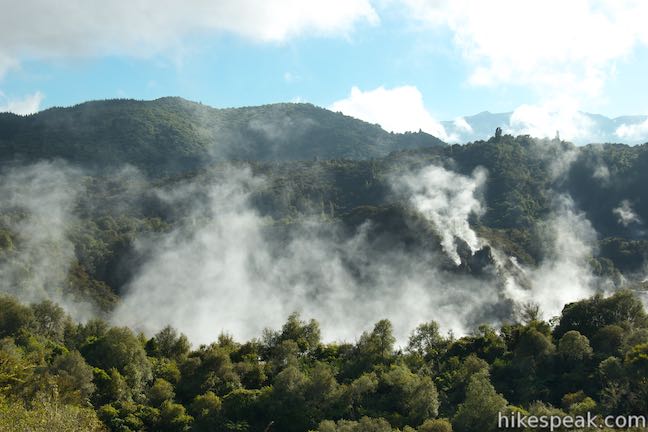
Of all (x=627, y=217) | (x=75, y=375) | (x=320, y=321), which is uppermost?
(x=627, y=217)

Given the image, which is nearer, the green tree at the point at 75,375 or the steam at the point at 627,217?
the green tree at the point at 75,375

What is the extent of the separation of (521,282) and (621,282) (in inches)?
1198

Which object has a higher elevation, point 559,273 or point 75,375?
Result: point 559,273

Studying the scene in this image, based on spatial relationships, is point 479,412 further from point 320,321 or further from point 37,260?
point 37,260

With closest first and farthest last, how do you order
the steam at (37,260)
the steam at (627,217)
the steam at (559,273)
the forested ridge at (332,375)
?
the forested ridge at (332,375) → the steam at (37,260) → the steam at (559,273) → the steam at (627,217)

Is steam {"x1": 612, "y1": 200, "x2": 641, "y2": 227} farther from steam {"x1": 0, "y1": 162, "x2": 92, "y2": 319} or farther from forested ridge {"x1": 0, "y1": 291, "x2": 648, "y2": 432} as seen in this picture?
steam {"x1": 0, "y1": 162, "x2": 92, "y2": 319}

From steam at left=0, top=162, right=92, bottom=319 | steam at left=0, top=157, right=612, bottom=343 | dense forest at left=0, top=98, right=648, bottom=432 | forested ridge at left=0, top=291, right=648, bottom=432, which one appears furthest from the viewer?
steam at left=0, top=157, right=612, bottom=343

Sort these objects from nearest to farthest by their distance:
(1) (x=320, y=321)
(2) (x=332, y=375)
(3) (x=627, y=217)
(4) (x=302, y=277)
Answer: (2) (x=332, y=375) < (1) (x=320, y=321) < (4) (x=302, y=277) < (3) (x=627, y=217)

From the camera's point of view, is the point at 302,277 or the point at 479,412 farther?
the point at 302,277

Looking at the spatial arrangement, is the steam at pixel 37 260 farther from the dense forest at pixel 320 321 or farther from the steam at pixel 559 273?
the steam at pixel 559 273

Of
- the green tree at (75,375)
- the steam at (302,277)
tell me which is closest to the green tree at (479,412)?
the green tree at (75,375)

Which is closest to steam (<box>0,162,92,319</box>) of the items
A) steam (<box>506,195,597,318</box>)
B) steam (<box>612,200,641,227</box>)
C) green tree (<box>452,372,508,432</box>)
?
green tree (<box>452,372,508,432</box>)

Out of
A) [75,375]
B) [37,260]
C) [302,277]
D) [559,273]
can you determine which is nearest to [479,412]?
[75,375]

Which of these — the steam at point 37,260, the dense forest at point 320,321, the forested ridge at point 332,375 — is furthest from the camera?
the steam at point 37,260
